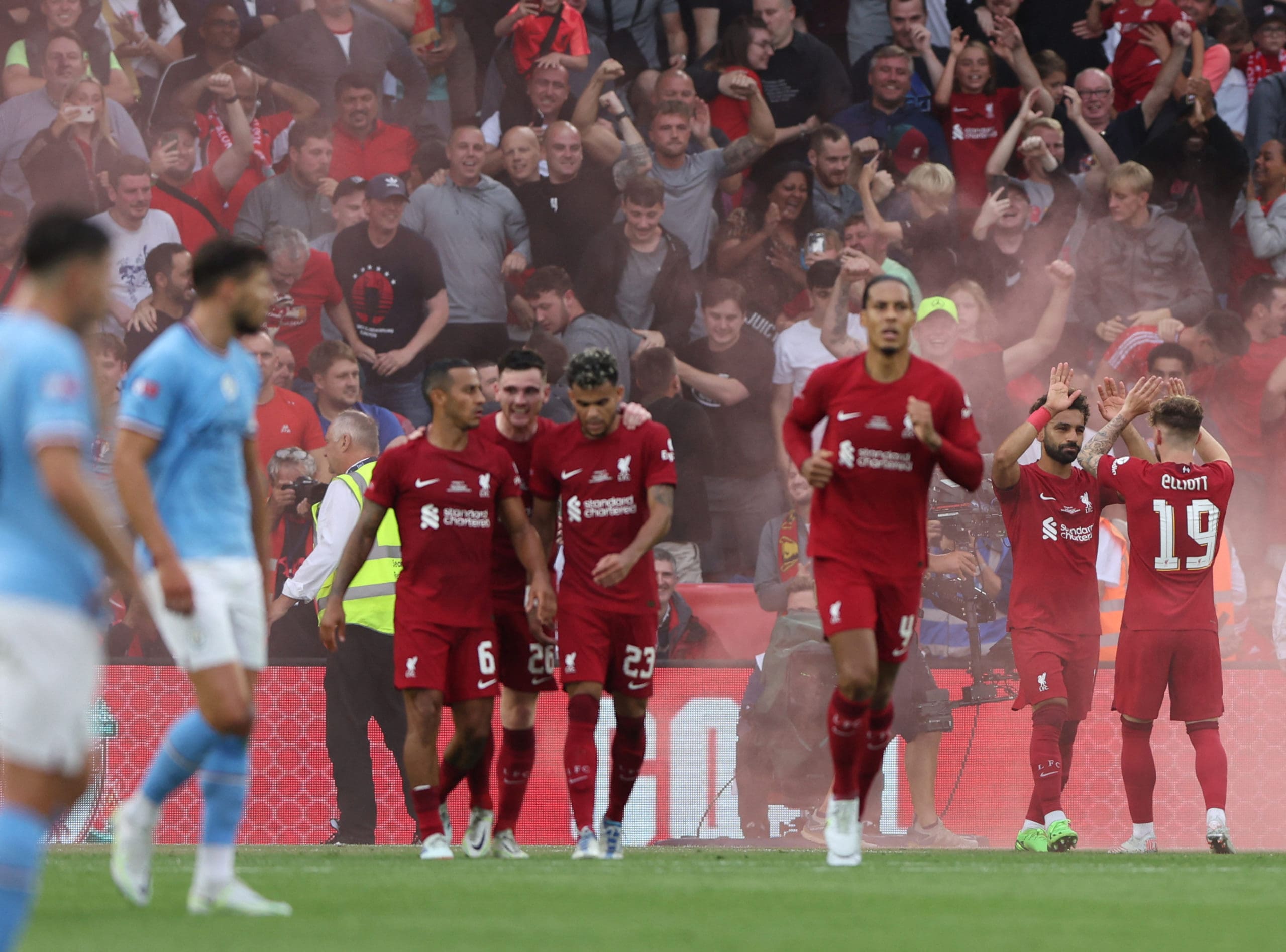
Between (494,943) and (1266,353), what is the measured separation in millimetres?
11910

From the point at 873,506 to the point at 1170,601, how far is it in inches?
125

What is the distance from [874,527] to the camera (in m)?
7.27

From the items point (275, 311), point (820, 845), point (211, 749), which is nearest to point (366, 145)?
point (275, 311)

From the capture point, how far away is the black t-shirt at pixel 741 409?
14070 mm

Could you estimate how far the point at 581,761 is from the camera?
328 inches

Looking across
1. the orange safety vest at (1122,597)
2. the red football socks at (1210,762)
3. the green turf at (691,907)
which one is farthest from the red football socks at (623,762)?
the orange safety vest at (1122,597)

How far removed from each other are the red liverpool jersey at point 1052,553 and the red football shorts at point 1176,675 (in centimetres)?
39

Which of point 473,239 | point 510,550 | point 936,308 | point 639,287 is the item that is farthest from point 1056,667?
point 473,239

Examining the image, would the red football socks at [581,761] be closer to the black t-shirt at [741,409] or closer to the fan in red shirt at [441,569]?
the fan in red shirt at [441,569]

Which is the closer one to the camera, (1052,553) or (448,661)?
(448,661)

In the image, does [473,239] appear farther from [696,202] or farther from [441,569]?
[441,569]

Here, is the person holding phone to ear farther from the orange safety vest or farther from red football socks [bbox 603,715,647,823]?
the orange safety vest

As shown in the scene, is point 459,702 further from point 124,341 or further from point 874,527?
point 124,341

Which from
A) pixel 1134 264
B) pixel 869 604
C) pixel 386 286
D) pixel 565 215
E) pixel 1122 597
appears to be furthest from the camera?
pixel 1134 264
